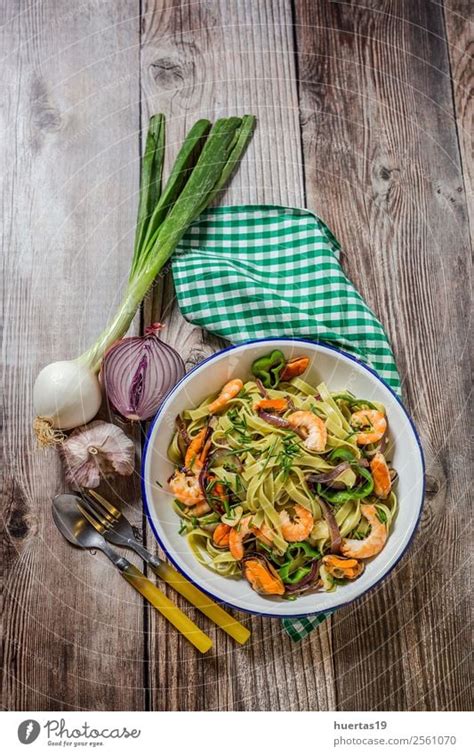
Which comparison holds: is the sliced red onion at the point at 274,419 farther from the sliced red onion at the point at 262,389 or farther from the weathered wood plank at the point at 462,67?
the weathered wood plank at the point at 462,67

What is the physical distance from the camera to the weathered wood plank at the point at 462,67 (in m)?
1.69

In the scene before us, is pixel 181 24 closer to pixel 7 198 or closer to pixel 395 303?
pixel 7 198

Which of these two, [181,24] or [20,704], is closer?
[20,704]

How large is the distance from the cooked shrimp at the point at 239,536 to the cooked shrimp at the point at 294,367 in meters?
0.29

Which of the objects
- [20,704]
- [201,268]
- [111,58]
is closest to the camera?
[20,704]

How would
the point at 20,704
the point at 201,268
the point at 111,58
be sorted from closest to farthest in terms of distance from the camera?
the point at 20,704
the point at 201,268
the point at 111,58

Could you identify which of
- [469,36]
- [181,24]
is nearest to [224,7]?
[181,24]

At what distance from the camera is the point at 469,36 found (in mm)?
1729

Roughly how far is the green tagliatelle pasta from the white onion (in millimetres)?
217

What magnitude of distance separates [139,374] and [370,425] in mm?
479

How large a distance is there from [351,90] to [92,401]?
3.16 feet

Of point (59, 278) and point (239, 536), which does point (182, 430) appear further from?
point (59, 278)
